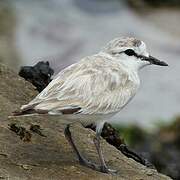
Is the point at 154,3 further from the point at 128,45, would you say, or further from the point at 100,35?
the point at 128,45

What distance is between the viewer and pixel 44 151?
8383 millimetres

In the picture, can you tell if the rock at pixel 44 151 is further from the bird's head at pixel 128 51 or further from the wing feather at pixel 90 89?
the bird's head at pixel 128 51

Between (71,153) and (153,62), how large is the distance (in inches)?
46.0

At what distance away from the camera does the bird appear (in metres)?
7.79

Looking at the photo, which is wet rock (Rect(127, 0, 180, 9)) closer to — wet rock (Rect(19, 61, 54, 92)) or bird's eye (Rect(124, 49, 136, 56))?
wet rock (Rect(19, 61, 54, 92))

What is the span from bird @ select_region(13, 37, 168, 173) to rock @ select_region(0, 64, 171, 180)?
0.18 m

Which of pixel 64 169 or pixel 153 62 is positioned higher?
pixel 153 62

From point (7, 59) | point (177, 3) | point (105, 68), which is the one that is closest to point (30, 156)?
point (105, 68)

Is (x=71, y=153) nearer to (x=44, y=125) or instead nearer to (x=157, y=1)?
(x=44, y=125)

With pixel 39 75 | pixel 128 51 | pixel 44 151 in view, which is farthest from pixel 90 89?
pixel 39 75

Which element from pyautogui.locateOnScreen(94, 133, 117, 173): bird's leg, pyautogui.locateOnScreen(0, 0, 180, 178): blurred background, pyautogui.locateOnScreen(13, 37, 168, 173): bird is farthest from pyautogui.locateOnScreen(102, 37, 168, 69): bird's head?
pyautogui.locateOnScreen(0, 0, 180, 178): blurred background

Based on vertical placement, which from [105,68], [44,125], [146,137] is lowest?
[146,137]

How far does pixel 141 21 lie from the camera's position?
919 inches

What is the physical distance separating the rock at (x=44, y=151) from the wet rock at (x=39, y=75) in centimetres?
28
